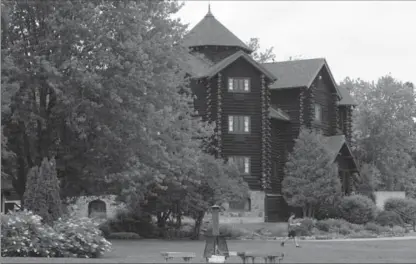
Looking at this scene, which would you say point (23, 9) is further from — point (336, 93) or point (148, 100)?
point (336, 93)

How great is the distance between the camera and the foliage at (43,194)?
25.9m

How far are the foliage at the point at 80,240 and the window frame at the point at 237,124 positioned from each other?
28326mm

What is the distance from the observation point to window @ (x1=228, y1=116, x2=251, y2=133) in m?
53.0

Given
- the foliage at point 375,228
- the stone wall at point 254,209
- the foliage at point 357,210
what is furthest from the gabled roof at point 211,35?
the foliage at point 375,228

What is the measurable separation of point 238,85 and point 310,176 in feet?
27.2

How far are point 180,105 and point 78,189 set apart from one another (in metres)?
6.83

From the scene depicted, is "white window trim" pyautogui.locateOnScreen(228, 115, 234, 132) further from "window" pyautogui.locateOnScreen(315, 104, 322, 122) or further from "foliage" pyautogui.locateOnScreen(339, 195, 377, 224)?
"foliage" pyautogui.locateOnScreen(339, 195, 377, 224)

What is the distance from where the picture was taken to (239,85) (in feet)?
175

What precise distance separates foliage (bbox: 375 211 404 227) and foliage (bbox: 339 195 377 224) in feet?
1.66

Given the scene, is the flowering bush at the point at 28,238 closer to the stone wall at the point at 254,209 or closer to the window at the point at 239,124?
the stone wall at the point at 254,209

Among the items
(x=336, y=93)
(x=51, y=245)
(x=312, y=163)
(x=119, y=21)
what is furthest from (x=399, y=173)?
(x=51, y=245)

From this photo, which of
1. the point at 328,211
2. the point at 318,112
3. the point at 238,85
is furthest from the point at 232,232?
the point at 318,112

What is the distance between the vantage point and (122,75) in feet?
113

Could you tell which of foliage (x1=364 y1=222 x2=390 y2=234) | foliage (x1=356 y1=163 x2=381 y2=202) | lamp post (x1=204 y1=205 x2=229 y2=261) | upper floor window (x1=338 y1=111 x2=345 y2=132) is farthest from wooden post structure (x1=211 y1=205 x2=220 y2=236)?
upper floor window (x1=338 y1=111 x2=345 y2=132)
